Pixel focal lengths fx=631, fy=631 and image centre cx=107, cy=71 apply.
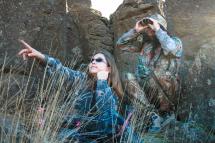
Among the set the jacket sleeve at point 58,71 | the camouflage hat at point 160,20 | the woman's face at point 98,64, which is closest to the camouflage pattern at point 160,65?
the camouflage hat at point 160,20

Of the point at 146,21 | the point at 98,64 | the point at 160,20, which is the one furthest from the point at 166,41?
the point at 98,64

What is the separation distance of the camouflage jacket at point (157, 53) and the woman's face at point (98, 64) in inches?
46.2

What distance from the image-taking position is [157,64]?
7.45 metres

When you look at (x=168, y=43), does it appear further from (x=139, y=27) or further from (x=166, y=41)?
(x=139, y=27)

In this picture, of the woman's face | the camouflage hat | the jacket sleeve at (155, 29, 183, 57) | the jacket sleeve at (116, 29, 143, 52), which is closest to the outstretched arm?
the jacket sleeve at (155, 29, 183, 57)

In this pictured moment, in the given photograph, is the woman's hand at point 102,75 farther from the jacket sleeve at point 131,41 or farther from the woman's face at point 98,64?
the jacket sleeve at point 131,41

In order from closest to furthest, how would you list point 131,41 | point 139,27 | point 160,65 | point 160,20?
point 139,27 < point 160,65 < point 131,41 < point 160,20

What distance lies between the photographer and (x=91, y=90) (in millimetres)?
5973

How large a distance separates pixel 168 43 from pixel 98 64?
4.41 feet

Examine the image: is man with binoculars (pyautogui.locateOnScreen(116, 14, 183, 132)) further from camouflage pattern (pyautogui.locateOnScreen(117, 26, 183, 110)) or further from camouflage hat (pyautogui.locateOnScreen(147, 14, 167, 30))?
camouflage hat (pyautogui.locateOnScreen(147, 14, 167, 30))

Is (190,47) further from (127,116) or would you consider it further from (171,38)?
(127,116)

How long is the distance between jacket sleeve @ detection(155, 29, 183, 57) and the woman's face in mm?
1173

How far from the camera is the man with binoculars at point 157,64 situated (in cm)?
721

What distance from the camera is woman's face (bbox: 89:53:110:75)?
→ 6.09 metres
